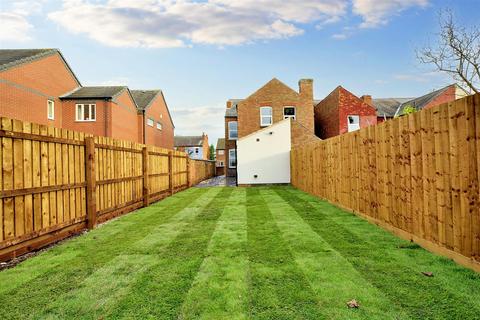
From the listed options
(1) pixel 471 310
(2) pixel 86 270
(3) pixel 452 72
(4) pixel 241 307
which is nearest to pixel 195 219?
(2) pixel 86 270

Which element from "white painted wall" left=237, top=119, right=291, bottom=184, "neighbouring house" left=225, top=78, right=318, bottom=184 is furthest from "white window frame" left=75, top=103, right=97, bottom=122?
"white painted wall" left=237, top=119, right=291, bottom=184

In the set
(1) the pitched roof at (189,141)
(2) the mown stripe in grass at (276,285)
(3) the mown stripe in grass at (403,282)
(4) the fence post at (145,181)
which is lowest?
(3) the mown stripe in grass at (403,282)

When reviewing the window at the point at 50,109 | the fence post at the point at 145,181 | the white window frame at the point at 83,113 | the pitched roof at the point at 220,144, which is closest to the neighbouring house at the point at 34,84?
the window at the point at 50,109

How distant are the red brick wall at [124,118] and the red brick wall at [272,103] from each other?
36.4 feet

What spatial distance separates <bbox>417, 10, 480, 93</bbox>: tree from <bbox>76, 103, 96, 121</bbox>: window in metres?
24.8

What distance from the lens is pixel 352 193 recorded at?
28.5 feet

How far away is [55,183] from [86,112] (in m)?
23.0

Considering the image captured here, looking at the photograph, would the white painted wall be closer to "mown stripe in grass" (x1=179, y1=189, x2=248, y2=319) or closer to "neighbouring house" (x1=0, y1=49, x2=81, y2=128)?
"mown stripe in grass" (x1=179, y1=189, x2=248, y2=319)

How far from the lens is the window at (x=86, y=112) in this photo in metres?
26.4

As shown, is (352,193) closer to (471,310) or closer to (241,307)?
(471,310)

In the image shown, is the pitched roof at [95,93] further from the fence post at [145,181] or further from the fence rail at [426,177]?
the fence rail at [426,177]

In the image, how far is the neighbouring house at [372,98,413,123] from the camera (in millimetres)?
40188

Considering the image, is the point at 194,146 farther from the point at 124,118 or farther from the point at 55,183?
the point at 55,183

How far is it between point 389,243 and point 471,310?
8.59ft
